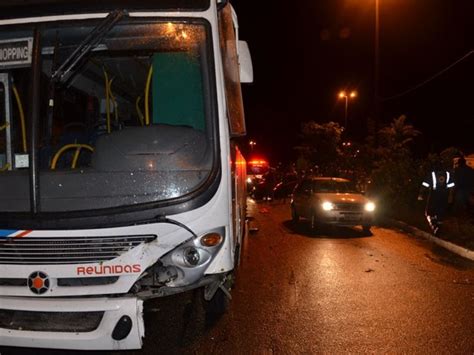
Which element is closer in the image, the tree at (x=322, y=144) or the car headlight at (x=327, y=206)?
the car headlight at (x=327, y=206)

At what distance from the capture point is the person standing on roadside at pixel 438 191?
1209cm

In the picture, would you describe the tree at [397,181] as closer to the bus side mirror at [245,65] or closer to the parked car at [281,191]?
the parked car at [281,191]

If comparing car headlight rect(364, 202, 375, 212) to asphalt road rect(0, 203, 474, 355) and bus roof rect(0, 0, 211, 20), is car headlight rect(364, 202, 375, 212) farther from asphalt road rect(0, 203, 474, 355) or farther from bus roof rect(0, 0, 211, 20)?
bus roof rect(0, 0, 211, 20)

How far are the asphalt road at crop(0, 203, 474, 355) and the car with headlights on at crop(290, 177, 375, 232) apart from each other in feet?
9.23

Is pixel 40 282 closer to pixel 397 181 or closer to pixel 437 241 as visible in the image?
pixel 437 241

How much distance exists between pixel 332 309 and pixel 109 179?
3.56m

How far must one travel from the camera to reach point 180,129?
4.29m

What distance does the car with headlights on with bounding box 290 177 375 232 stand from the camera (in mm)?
13531

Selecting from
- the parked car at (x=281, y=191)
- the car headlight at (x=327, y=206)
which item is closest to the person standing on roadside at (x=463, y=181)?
the car headlight at (x=327, y=206)

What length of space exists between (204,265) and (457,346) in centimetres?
280

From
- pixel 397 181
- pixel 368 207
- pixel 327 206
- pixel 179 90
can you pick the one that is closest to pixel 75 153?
pixel 179 90

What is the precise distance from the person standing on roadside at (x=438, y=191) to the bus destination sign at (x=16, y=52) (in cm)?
990

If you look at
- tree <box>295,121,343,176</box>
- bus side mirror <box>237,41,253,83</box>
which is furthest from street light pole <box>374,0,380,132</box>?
bus side mirror <box>237,41,253,83</box>

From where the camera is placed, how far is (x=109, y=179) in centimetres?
412
